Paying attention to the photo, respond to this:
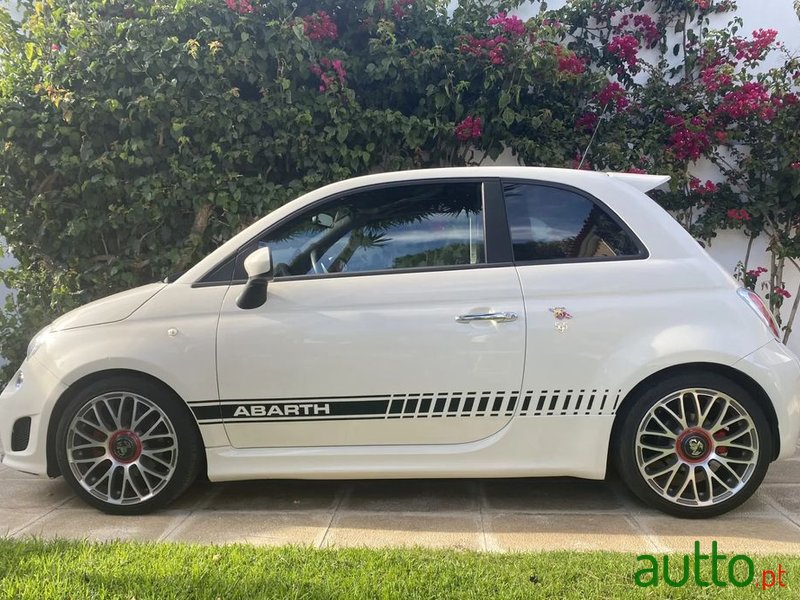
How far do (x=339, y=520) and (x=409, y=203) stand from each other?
1.69 meters

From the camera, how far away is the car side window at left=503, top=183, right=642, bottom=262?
3.11m

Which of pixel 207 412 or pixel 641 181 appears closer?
pixel 207 412

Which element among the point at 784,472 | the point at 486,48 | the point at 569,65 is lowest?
the point at 784,472

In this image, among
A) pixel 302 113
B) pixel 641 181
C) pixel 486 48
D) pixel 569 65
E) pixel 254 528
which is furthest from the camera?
pixel 569 65

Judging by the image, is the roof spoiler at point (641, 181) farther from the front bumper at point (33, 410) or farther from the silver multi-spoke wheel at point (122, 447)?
the front bumper at point (33, 410)

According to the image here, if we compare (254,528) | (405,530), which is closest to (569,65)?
(405,530)

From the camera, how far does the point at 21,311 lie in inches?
218

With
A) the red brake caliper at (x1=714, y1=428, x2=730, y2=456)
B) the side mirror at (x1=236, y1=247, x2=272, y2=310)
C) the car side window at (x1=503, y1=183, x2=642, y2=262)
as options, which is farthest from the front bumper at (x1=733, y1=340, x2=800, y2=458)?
the side mirror at (x1=236, y1=247, x2=272, y2=310)

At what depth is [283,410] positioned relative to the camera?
3.05 meters

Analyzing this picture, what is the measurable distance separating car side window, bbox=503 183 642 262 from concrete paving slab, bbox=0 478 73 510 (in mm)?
2884

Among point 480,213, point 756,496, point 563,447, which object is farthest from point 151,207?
point 756,496

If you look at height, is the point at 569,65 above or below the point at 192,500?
above

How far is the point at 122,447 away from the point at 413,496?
61.9 inches

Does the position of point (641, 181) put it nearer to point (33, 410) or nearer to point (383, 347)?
point (383, 347)
